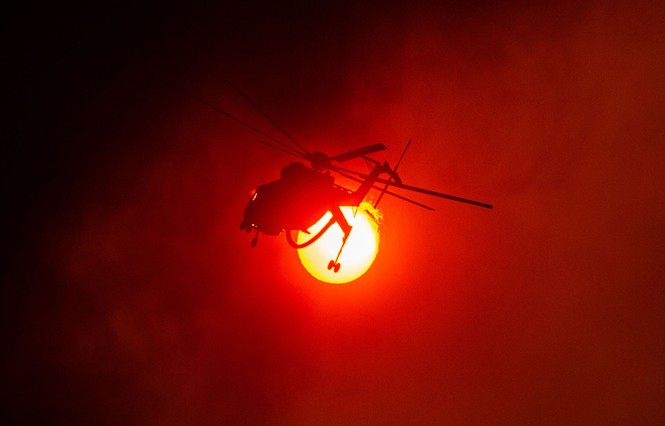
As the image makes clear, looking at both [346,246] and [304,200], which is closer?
[304,200]

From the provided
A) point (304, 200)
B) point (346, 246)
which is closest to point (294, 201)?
point (304, 200)

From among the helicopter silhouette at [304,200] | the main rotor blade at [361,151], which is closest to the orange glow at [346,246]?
the helicopter silhouette at [304,200]

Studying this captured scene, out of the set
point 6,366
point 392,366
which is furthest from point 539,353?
point 6,366

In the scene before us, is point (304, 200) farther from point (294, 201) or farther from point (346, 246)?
point (346, 246)

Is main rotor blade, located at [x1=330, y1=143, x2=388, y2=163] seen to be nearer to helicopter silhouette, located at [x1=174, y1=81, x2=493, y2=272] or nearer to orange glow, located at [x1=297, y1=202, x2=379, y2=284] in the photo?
helicopter silhouette, located at [x1=174, y1=81, x2=493, y2=272]

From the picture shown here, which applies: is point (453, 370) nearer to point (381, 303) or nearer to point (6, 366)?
point (381, 303)

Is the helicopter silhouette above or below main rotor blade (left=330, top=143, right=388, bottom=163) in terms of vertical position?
below

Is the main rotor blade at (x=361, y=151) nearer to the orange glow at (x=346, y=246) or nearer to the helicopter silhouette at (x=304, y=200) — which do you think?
the helicopter silhouette at (x=304, y=200)

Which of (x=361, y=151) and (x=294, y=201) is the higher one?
(x=361, y=151)

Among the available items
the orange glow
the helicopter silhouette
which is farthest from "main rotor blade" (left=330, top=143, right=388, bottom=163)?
the orange glow
